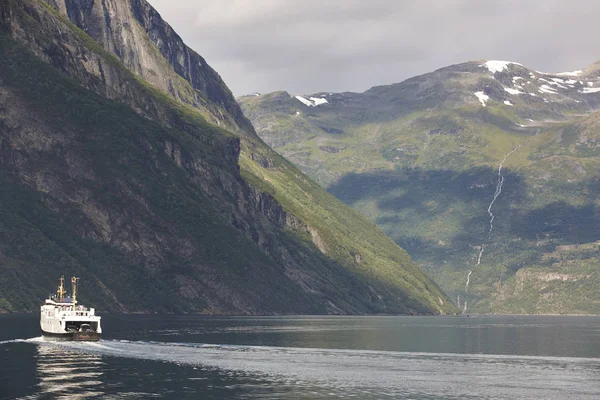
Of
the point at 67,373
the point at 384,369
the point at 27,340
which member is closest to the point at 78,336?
the point at 27,340

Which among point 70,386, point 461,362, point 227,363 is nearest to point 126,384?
point 70,386

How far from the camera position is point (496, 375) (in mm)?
157000

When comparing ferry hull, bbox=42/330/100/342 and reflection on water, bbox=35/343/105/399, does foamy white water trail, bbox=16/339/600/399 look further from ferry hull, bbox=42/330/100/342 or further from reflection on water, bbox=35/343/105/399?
reflection on water, bbox=35/343/105/399

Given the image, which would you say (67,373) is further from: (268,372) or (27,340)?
(27,340)

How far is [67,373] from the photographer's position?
460ft

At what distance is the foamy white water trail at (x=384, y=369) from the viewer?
136 metres

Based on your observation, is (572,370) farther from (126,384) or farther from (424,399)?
(126,384)

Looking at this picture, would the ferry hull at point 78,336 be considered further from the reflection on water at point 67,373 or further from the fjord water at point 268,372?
the reflection on water at point 67,373

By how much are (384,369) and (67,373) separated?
5395 centimetres

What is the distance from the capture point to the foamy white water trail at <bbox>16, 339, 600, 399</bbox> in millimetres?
136250

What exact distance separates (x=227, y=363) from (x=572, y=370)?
198ft

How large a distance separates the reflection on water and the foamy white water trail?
6.98 metres

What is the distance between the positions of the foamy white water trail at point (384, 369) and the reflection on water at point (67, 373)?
6975 mm

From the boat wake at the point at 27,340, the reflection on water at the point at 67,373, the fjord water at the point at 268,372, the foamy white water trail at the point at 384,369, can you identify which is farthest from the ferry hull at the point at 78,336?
the reflection on water at the point at 67,373
